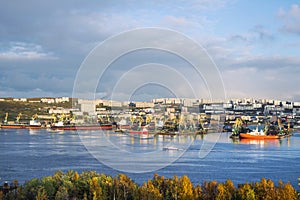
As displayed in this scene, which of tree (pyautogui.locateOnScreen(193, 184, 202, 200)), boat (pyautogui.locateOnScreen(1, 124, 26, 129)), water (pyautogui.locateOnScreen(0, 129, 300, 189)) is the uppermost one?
boat (pyautogui.locateOnScreen(1, 124, 26, 129))

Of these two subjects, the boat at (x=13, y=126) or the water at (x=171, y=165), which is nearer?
the water at (x=171, y=165)

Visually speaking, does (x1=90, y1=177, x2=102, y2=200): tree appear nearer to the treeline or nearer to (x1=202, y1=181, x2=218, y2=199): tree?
the treeline

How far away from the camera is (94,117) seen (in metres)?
31.7

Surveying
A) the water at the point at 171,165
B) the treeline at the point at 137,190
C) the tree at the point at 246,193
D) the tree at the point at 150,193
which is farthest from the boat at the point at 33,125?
the tree at the point at 246,193

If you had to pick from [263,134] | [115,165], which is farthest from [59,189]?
[263,134]

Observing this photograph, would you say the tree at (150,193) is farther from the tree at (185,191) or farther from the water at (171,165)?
the water at (171,165)

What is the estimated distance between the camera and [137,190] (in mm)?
5305

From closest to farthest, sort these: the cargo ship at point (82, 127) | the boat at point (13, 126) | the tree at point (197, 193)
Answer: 1. the tree at point (197, 193)
2. the cargo ship at point (82, 127)
3. the boat at point (13, 126)

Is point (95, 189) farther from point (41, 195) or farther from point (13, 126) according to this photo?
point (13, 126)

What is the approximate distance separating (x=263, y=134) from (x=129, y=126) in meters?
8.08

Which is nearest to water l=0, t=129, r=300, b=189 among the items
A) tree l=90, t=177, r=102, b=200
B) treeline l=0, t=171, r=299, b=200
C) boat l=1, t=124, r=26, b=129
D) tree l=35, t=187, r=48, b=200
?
treeline l=0, t=171, r=299, b=200

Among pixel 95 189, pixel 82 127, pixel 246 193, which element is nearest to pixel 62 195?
pixel 95 189

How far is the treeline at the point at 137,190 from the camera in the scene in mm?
5074

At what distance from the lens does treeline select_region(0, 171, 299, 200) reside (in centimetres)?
507
